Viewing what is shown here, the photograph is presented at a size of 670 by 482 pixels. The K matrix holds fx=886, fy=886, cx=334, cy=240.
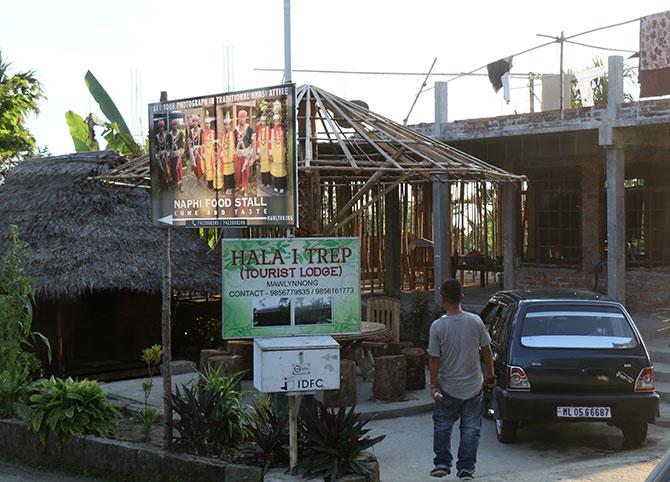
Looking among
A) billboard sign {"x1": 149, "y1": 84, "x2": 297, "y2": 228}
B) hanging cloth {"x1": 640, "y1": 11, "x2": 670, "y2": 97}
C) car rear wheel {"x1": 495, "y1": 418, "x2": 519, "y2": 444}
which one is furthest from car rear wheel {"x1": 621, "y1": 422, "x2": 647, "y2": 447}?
hanging cloth {"x1": 640, "y1": 11, "x2": 670, "y2": 97}

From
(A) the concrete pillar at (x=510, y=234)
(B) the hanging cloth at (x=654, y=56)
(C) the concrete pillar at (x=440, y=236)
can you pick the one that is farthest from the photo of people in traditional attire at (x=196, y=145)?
(A) the concrete pillar at (x=510, y=234)

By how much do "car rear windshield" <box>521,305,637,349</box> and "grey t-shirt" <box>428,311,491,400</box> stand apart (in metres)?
1.86

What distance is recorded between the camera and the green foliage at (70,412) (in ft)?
27.0

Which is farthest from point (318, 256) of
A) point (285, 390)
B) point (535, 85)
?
point (535, 85)

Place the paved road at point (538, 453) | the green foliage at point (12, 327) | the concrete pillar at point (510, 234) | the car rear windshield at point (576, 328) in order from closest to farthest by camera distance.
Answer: the paved road at point (538, 453), the car rear windshield at point (576, 328), the green foliage at point (12, 327), the concrete pillar at point (510, 234)

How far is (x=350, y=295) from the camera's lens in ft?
24.8

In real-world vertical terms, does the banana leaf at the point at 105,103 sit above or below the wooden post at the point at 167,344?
above

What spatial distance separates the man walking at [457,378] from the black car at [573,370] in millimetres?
1557

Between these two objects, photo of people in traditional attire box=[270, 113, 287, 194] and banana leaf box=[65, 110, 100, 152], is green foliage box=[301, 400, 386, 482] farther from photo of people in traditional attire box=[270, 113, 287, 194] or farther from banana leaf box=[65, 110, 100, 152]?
banana leaf box=[65, 110, 100, 152]

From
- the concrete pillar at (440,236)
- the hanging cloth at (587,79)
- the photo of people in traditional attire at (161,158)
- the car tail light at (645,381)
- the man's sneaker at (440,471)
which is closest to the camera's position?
the man's sneaker at (440,471)

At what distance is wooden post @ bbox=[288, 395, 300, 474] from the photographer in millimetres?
6680

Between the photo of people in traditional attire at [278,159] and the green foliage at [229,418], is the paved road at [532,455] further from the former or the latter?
the photo of people in traditional attire at [278,159]

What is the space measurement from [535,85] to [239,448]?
456 inches

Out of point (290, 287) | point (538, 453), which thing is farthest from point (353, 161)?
point (538, 453)
